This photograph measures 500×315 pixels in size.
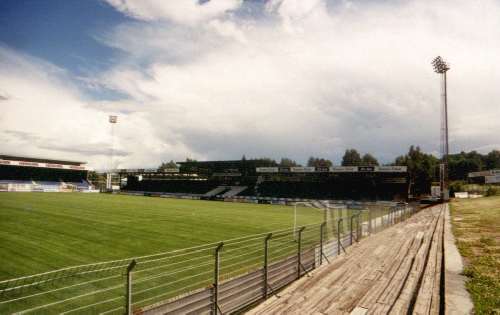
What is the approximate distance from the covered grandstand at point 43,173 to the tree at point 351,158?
104 metres

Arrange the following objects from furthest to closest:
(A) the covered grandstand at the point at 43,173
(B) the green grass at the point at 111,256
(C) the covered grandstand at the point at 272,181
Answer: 1. (A) the covered grandstand at the point at 43,173
2. (C) the covered grandstand at the point at 272,181
3. (B) the green grass at the point at 111,256

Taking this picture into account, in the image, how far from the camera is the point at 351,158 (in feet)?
476

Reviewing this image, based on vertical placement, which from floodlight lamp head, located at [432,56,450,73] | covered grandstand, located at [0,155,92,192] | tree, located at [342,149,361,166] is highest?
floodlight lamp head, located at [432,56,450,73]

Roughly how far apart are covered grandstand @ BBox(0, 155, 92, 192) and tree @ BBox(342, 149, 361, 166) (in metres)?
104

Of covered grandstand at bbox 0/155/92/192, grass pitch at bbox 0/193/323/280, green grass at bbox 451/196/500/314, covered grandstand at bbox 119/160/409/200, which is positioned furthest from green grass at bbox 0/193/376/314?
covered grandstand at bbox 0/155/92/192

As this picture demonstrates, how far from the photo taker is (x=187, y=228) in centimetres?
2298

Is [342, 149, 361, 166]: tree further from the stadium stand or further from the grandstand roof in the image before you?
the grandstand roof

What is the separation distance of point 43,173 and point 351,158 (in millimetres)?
117722

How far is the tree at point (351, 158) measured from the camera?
142875 millimetres

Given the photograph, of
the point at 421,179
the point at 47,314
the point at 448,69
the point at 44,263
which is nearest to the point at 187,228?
the point at 44,263

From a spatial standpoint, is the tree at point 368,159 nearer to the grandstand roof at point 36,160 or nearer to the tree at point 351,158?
the tree at point 351,158

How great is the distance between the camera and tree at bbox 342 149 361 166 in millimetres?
142875

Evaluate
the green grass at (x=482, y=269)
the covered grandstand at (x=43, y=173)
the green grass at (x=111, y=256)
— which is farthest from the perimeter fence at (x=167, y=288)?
the covered grandstand at (x=43, y=173)

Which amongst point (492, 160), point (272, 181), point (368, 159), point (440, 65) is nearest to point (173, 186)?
point (272, 181)
